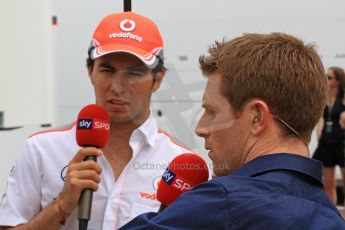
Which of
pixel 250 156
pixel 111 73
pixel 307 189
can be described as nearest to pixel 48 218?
pixel 111 73

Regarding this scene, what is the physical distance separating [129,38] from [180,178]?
604 millimetres

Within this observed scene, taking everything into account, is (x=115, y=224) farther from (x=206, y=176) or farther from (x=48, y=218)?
(x=206, y=176)

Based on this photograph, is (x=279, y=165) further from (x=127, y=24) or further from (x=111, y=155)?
(x=127, y=24)

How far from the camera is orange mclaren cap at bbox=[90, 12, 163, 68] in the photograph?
6.91 ft

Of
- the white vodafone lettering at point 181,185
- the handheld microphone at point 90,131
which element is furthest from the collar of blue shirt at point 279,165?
the handheld microphone at point 90,131

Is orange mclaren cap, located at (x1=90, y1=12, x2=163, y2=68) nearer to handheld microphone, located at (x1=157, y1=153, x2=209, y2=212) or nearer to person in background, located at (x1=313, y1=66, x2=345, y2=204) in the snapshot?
handheld microphone, located at (x1=157, y1=153, x2=209, y2=212)

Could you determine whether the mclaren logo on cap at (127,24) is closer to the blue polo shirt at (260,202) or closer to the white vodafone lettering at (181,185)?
the white vodafone lettering at (181,185)

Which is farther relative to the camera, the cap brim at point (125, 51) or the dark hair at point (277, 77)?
the cap brim at point (125, 51)

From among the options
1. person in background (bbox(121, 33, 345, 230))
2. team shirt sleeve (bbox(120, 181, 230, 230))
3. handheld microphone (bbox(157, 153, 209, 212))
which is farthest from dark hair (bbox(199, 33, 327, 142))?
handheld microphone (bbox(157, 153, 209, 212))

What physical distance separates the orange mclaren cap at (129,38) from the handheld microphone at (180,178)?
1.51ft

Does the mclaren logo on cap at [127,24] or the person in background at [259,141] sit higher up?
the mclaren logo on cap at [127,24]

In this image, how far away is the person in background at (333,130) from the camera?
673 centimetres

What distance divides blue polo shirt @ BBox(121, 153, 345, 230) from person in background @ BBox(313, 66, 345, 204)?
545 cm

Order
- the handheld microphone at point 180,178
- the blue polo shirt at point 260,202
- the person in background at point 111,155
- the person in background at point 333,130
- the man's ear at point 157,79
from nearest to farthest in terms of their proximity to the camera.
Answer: the blue polo shirt at point 260,202, the handheld microphone at point 180,178, the person in background at point 111,155, the man's ear at point 157,79, the person in background at point 333,130
